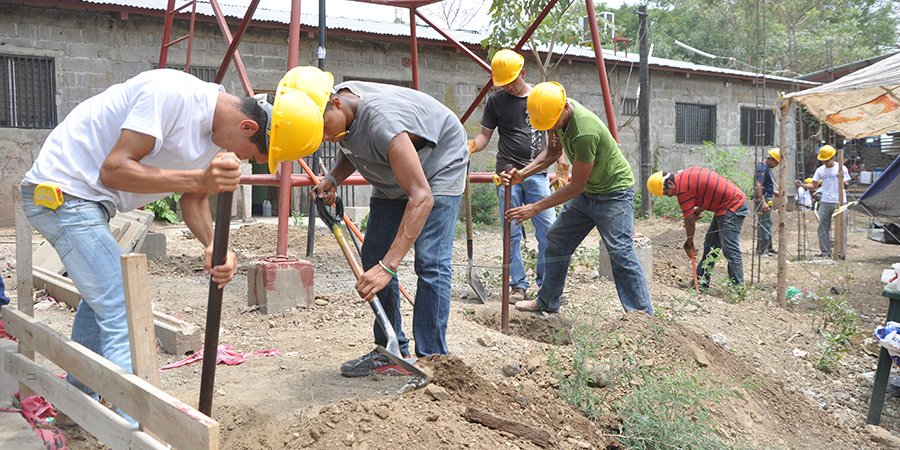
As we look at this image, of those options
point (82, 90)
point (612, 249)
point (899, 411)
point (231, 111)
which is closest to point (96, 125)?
point (231, 111)

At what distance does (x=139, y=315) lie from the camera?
232 centimetres

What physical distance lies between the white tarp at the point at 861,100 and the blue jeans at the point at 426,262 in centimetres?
469

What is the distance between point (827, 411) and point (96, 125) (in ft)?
14.8

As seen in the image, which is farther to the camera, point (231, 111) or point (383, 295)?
point (383, 295)

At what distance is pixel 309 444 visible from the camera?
2932 millimetres

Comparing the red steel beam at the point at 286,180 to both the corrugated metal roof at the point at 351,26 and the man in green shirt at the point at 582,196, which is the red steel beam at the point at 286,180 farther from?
the corrugated metal roof at the point at 351,26

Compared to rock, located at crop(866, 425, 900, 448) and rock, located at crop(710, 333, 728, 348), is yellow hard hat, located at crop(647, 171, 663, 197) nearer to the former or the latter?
rock, located at crop(710, 333, 728, 348)

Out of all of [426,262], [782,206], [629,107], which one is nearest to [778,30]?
[629,107]

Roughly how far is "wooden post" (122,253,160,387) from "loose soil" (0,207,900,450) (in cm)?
75

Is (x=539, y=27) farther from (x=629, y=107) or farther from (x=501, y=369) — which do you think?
(x=501, y=369)

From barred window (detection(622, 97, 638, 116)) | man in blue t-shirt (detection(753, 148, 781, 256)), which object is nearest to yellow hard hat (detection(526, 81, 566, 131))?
man in blue t-shirt (detection(753, 148, 781, 256))

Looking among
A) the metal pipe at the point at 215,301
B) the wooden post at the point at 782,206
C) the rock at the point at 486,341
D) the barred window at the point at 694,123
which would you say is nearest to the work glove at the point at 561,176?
the wooden post at the point at 782,206

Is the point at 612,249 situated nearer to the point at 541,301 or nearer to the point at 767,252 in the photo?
the point at 541,301

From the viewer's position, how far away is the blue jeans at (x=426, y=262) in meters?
3.71
